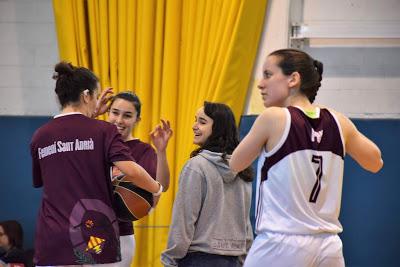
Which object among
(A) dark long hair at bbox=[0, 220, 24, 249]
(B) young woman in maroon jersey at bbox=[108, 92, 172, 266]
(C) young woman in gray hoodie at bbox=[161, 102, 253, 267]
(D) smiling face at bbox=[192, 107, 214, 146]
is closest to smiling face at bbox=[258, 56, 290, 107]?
(C) young woman in gray hoodie at bbox=[161, 102, 253, 267]

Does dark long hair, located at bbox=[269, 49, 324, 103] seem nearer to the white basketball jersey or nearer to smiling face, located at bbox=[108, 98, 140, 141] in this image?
the white basketball jersey

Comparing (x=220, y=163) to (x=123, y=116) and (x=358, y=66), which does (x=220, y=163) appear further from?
(x=358, y=66)

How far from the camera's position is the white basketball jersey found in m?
2.63

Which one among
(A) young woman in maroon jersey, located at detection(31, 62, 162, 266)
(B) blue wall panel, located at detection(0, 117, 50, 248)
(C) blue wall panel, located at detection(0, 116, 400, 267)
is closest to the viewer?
(A) young woman in maroon jersey, located at detection(31, 62, 162, 266)

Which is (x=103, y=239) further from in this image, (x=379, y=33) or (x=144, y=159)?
(x=379, y=33)

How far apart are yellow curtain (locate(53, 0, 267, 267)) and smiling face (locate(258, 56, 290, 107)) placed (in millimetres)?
2780

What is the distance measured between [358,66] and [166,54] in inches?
69.9

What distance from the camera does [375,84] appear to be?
235 inches

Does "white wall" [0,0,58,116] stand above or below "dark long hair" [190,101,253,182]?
above

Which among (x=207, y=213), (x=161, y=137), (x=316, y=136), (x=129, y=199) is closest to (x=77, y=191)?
(x=129, y=199)

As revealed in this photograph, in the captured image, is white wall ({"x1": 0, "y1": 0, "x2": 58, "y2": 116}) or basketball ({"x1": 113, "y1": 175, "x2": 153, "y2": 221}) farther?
white wall ({"x1": 0, "y1": 0, "x2": 58, "y2": 116})

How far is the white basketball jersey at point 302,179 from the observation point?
263 cm

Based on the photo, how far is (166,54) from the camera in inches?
225

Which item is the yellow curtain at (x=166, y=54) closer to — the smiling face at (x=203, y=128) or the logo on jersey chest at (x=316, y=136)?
the smiling face at (x=203, y=128)
